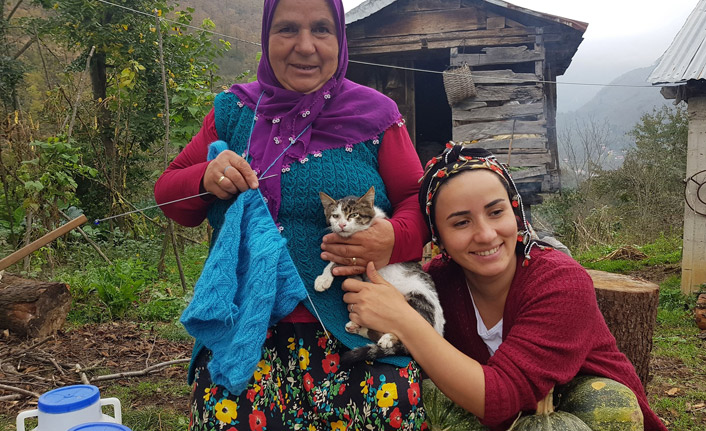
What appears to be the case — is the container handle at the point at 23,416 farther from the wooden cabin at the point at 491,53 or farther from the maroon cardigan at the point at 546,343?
the wooden cabin at the point at 491,53

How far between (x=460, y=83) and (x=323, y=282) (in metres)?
7.21

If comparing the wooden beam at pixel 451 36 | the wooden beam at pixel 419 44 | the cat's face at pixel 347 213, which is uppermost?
Result: the wooden beam at pixel 451 36

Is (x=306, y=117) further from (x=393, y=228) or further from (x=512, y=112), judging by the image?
(x=512, y=112)

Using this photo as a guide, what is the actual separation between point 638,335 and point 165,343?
4409 millimetres

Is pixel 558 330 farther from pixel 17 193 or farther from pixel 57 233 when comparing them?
pixel 17 193

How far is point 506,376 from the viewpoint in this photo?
6.22ft

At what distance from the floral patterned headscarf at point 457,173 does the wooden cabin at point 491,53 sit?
6555mm

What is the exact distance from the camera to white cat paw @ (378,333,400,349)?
187 centimetres

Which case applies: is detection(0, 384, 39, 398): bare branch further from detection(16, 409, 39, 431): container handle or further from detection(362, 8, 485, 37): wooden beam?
detection(362, 8, 485, 37): wooden beam

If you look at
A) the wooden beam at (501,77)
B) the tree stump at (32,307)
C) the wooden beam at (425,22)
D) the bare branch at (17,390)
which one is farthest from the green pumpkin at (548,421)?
the wooden beam at (425,22)

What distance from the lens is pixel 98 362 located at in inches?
179

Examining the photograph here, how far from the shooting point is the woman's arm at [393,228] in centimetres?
193

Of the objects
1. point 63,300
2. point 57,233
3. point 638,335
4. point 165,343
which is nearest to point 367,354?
point 57,233

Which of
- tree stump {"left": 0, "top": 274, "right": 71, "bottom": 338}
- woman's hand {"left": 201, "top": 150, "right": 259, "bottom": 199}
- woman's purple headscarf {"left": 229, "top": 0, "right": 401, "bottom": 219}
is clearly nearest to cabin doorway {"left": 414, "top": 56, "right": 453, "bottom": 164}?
tree stump {"left": 0, "top": 274, "right": 71, "bottom": 338}
